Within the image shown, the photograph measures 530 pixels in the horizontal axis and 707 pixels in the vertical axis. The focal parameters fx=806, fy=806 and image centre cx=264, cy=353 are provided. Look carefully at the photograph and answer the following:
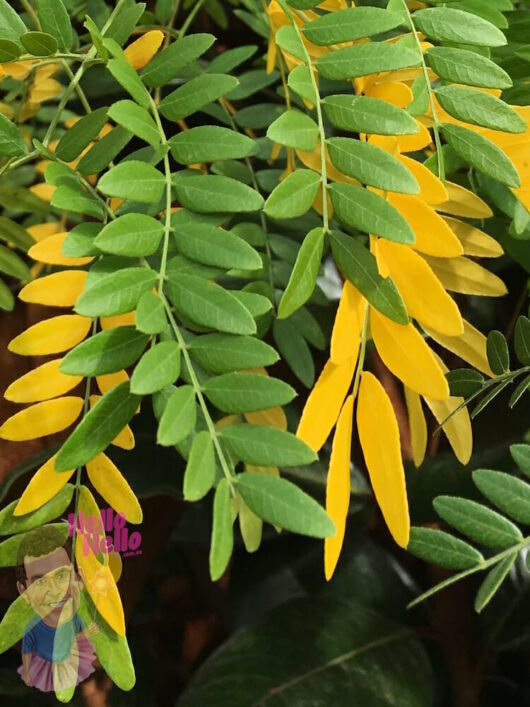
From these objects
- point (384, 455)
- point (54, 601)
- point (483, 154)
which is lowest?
point (54, 601)

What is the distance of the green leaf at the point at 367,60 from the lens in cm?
34

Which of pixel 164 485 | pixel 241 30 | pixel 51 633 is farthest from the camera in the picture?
pixel 241 30

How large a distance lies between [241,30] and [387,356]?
28.7 inches

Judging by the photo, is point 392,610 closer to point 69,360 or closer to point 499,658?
point 499,658

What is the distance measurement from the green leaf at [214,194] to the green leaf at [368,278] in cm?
5

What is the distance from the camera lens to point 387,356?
352 mm

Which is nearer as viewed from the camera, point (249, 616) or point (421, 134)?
point (421, 134)

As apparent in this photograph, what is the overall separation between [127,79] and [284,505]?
0.21 metres

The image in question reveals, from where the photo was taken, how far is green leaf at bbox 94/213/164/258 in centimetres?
33

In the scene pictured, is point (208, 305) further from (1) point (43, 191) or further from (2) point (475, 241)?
(1) point (43, 191)

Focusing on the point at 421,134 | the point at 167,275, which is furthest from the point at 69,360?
the point at 421,134

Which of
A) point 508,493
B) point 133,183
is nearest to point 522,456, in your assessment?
point 508,493

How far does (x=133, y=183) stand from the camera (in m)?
0.35

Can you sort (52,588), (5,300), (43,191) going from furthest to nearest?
(43,191), (5,300), (52,588)
